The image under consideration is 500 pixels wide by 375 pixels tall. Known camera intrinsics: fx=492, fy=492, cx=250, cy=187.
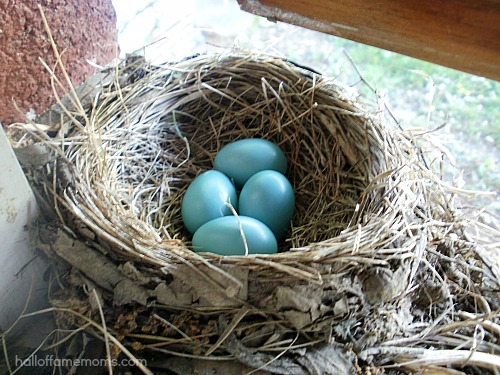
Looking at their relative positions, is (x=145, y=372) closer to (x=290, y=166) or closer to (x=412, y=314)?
(x=412, y=314)

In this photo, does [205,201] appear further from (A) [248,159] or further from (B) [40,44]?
(B) [40,44]

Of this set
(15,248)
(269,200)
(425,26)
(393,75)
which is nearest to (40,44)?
(15,248)

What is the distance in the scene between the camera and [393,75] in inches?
74.4

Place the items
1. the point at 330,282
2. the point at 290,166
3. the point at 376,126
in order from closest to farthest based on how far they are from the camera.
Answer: the point at 330,282 < the point at 376,126 < the point at 290,166

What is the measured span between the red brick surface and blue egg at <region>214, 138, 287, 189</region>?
0.47 meters

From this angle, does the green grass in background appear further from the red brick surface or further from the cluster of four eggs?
the red brick surface

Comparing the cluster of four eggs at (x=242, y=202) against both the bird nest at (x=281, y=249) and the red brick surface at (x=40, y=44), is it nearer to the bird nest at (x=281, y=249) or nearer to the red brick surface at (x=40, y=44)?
the bird nest at (x=281, y=249)

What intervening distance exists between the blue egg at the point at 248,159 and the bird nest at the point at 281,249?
0.08 m

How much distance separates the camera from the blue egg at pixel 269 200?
1.17 meters

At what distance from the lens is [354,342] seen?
0.89m

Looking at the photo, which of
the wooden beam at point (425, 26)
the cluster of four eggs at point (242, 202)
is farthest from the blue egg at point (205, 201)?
the wooden beam at point (425, 26)

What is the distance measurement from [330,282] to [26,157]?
2.31ft

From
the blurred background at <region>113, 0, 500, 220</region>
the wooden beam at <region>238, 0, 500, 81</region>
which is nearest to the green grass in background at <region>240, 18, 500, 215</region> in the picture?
the blurred background at <region>113, 0, 500, 220</region>

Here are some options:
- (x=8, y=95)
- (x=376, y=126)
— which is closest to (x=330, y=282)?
(x=376, y=126)
